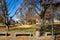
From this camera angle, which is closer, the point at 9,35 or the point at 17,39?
the point at 17,39

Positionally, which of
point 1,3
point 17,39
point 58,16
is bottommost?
point 17,39

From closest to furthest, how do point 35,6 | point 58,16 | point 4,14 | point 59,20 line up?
point 35,6, point 4,14, point 58,16, point 59,20

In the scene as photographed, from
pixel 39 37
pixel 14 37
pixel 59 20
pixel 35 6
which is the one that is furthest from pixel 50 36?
pixel 59 20

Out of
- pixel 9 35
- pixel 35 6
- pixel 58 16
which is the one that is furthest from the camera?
pixel 58 16

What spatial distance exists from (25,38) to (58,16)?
45.9 ft

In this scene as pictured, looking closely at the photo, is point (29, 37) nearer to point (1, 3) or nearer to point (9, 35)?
point (9, 35)

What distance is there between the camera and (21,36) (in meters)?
15.4

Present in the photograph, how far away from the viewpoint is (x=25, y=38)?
50.1 ft

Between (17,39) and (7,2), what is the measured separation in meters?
8.64

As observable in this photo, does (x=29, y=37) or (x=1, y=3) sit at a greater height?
(x=1, y=3)

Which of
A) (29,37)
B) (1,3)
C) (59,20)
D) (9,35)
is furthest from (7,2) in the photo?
(59,20)

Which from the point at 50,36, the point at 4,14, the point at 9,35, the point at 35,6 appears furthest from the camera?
the point at 4,14

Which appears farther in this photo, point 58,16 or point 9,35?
point 58,16

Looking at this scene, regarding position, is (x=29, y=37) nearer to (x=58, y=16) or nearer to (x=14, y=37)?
(x=14, y=37)
